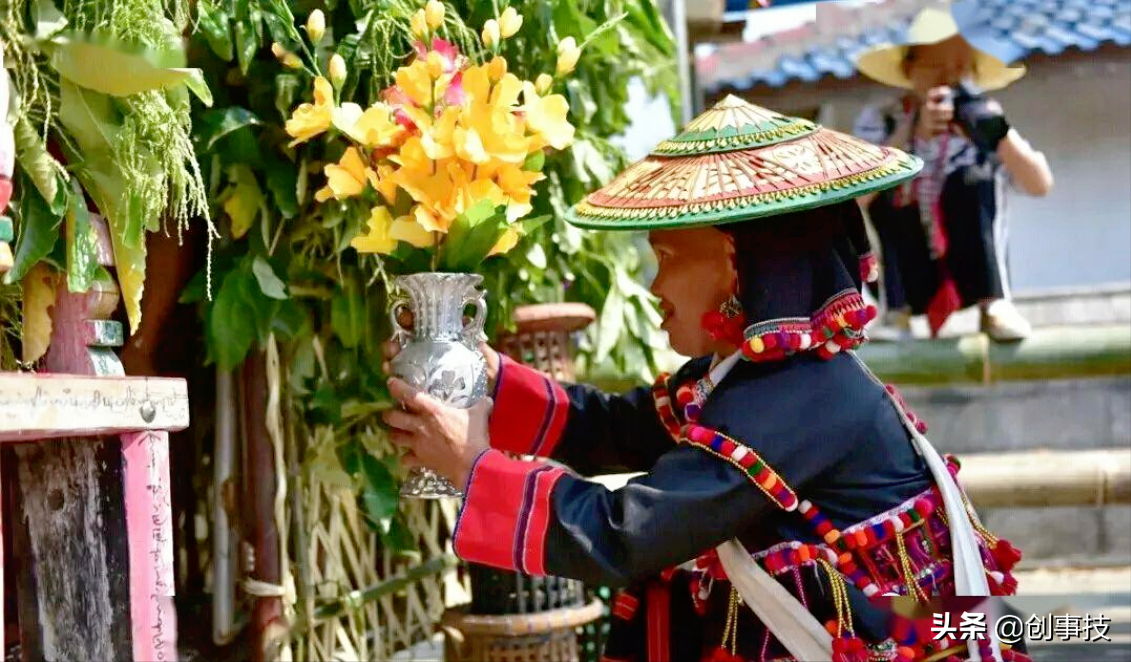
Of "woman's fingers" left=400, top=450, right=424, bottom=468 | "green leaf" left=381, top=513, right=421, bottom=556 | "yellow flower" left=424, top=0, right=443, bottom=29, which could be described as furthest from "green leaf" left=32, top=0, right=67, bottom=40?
"green leaf" left=381, top=513, right=421, bottom=556

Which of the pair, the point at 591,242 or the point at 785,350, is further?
the point at 591,242

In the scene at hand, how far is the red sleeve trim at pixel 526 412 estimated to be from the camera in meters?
2.05

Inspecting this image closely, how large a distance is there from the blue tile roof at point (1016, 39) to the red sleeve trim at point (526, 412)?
4707 mm

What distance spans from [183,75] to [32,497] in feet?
1.85

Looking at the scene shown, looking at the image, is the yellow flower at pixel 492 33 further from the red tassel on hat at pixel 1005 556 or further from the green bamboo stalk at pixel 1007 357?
the green bamboo stalk at pixel 1007 357

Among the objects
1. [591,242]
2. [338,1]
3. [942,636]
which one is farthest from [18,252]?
[591,242]

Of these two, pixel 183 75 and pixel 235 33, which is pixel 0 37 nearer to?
pixel 183 75

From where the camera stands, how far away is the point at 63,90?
1431 millimetres

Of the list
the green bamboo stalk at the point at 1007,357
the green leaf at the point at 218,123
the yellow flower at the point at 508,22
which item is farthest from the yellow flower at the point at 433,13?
the green bamboo stalk at the point at 1007,357

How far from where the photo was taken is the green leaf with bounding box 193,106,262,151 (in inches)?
73.8

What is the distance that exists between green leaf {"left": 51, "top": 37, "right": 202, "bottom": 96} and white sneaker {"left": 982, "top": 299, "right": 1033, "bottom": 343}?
3.00m

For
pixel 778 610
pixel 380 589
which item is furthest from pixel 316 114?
pixel 380 589

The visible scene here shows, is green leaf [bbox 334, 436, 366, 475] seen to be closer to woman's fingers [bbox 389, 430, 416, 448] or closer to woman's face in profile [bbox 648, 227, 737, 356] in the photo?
woman's fingers [bbox 389, 430, 416, 448]

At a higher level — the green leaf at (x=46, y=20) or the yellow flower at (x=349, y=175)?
the green leaf at (x=46, y=20)
